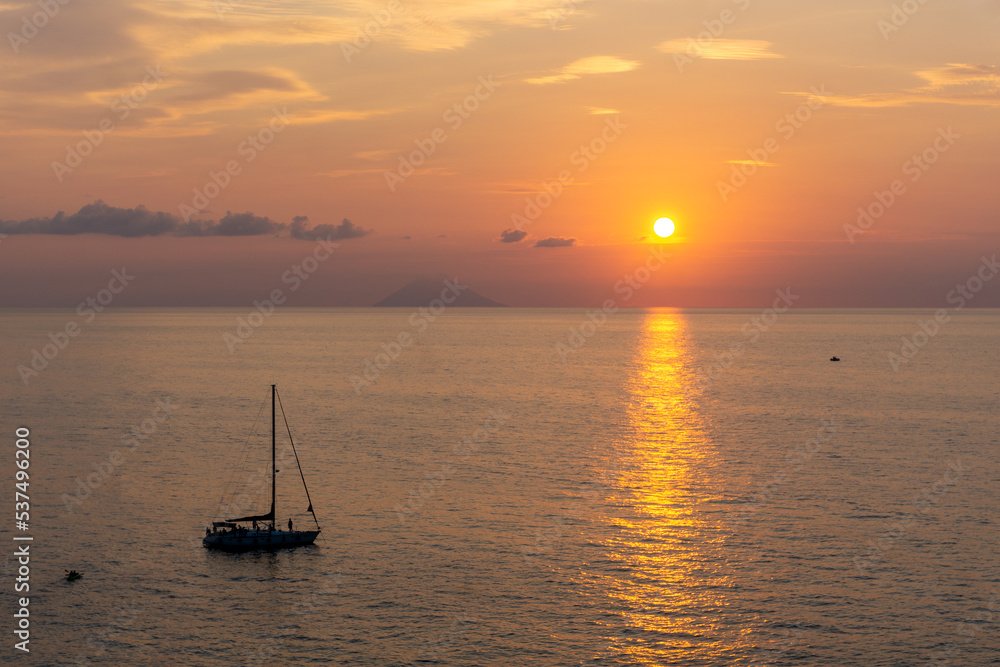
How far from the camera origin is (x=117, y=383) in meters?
190

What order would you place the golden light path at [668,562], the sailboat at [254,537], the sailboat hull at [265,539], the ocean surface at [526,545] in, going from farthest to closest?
the sailboat hull at [265,539], the sailboat at [254,537], the ocean surface at [526,545], the golden light path at [668,562]

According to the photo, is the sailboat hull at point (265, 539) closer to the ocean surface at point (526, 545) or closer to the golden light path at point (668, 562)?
the ocean surface at point (526, 545)

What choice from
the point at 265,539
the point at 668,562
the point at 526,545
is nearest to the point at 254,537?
the point at 265,539

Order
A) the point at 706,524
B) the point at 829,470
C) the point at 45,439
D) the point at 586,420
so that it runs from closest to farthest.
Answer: the point at 706,524, the point at 829,470, the point at 45,439, the point at 586,420

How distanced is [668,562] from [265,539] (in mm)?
35109

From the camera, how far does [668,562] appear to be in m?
66.1

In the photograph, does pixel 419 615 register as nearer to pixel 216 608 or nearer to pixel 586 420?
pixel 216 608

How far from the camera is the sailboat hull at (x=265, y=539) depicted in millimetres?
70312

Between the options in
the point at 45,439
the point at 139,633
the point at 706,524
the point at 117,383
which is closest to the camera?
the point at 139,633

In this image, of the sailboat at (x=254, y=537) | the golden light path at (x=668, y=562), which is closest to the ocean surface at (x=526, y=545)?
the golden light path at (x=668, y=562)

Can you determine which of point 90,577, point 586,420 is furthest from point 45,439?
point 586,420

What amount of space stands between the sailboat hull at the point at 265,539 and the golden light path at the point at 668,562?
1060 inches

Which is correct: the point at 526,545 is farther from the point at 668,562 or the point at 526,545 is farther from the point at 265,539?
the point at 265,539

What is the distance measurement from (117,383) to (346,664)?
6356 inches
